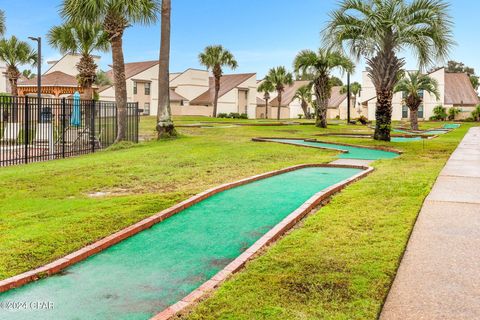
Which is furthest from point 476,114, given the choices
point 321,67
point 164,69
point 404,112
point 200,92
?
point 164,69

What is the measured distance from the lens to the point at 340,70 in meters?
35.0

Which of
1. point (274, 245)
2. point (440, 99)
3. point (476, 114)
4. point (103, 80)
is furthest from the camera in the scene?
point (440, 99)

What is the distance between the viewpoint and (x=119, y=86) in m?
20.9

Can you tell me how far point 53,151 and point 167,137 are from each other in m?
5.18

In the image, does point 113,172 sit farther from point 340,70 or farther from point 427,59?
point 340,70

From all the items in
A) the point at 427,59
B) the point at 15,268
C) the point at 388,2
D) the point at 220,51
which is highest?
the point at 220,51

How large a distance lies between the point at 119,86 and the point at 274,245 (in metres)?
17.0

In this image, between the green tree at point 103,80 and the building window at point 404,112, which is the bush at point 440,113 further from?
the green tree at point 103,80

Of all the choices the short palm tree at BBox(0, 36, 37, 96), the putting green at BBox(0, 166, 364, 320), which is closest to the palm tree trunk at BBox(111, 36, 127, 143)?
the putting green at BBox(0, 166, 364, 320)

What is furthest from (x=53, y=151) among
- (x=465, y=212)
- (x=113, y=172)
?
(x=465, y=212)

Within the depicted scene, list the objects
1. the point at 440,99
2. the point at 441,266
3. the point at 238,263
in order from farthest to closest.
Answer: the point at 440,99 → the point at 238,263 → the point at 441,266

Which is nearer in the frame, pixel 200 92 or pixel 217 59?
pixel 217 59

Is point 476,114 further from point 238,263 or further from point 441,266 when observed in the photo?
point 238,263

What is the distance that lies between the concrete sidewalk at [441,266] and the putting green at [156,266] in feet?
5.92
